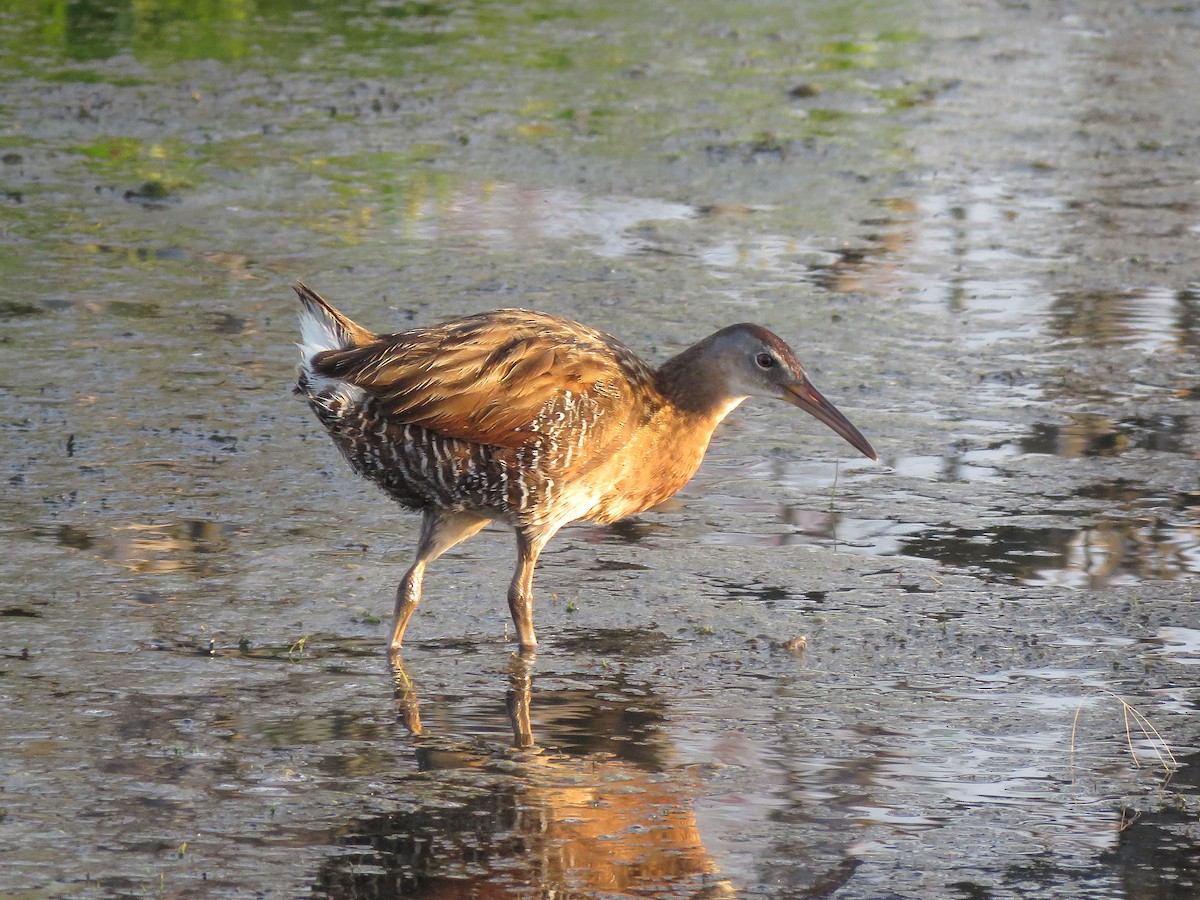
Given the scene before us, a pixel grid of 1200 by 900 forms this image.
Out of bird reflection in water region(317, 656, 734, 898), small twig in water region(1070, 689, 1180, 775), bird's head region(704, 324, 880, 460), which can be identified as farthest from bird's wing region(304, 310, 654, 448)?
small twig in water region(1070, 689, 1180, 775)

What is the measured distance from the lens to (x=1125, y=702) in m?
5.57

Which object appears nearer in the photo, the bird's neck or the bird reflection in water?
the bird reflection in water

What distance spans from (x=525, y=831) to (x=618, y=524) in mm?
2827

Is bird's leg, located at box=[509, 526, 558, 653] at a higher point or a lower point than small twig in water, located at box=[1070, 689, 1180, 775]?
higher

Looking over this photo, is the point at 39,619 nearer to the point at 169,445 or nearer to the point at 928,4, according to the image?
the point at 169,445

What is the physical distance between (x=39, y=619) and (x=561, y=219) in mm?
5937

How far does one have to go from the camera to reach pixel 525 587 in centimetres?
620

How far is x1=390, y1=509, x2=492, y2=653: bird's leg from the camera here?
6148mm

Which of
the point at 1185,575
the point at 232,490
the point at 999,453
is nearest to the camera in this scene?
the point at 1185,575

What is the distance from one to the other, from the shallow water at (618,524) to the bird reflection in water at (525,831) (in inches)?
0.7

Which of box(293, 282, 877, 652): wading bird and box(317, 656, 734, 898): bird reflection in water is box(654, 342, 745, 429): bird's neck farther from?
box(317, 656, 734, 898): bird reflection in water

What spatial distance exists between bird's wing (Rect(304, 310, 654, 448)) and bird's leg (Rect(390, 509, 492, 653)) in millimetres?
341

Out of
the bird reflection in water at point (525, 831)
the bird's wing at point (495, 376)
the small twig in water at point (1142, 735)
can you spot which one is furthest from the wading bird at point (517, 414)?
the small twig in water at point (1142, 735)

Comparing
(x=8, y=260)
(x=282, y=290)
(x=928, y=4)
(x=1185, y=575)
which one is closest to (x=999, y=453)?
Answer: (x=1185, y=575)
